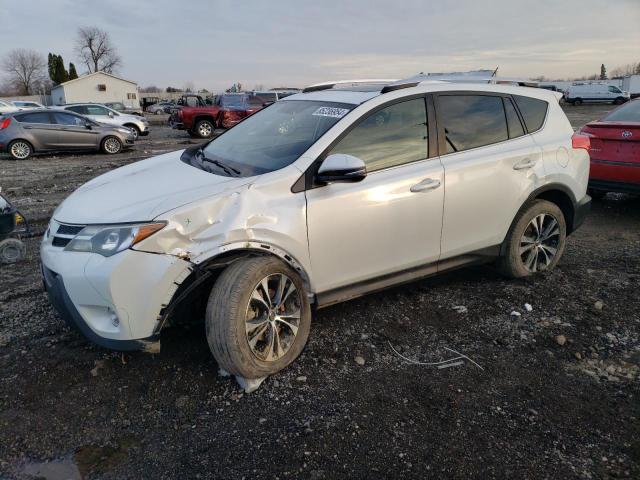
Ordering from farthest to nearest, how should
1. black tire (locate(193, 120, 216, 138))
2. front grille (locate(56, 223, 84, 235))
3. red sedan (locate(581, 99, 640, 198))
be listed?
black tire (locate(193, 120, 216, 138)) < red sedan (locate(581, 99, 640, 198)) < front grille (locate(56, 223, 84, 235))

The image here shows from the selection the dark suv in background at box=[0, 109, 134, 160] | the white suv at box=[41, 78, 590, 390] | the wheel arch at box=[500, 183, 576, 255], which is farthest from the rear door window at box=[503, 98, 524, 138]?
the dark suv in background at box=[0, 109, 134, 160]

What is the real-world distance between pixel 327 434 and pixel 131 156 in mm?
13546

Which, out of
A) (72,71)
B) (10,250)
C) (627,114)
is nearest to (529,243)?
(627,114)

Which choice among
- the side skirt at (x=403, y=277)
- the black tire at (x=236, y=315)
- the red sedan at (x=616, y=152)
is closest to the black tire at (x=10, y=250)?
the black tire at (x=236, y=315)

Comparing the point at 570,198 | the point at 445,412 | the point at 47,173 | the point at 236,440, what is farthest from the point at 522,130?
the point at 47,173

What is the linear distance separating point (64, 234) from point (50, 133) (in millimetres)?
13008

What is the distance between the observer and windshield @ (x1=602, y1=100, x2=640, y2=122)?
6.39 metres

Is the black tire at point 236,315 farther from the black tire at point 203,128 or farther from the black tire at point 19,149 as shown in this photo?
the black tire at point 203,128

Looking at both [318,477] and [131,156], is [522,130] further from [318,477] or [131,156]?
[131,156]

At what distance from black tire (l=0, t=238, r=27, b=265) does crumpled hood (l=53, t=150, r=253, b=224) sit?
6.39ft

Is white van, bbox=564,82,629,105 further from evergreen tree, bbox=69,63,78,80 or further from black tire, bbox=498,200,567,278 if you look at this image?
evergreen tree, bbox=69,63,78,80

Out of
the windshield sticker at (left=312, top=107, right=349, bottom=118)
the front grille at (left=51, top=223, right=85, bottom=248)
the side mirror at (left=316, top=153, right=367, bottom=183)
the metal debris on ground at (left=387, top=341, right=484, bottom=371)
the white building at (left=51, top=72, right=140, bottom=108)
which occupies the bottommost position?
the metal debris on ground at (left=387, top=341, right=484, bottom=371)

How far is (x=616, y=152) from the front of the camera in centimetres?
621

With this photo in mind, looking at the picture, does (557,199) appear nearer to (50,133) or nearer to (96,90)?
(50,133)
